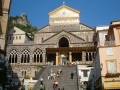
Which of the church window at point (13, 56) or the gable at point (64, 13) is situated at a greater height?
the gable at point (64, 13)

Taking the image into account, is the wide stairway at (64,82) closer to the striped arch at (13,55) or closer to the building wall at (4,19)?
the striped arch at (13,55)

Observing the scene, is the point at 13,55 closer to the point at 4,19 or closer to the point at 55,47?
the point at 4,19

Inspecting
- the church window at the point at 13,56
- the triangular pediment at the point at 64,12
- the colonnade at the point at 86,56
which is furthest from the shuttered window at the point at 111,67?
the triangular pediment at the point at 64,12

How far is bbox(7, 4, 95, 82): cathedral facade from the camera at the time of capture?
41.0 m

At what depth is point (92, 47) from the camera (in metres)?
40.7

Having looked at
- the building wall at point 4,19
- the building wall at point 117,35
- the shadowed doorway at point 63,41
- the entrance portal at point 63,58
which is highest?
the building wall at point 4,19

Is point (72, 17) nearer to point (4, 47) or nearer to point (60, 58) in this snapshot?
point (60, 58)

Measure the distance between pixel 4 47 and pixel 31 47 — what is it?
5.85 metres

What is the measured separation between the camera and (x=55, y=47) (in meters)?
42.7

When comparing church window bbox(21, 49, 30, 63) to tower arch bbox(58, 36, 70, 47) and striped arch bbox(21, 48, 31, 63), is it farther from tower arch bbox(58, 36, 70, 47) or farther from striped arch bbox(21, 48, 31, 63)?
tower arch bbox(58, 36, 70, 47)

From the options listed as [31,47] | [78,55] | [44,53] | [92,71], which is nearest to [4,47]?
[31,47]

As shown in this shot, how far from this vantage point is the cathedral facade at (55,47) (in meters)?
41.0

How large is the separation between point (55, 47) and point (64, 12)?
11897mm

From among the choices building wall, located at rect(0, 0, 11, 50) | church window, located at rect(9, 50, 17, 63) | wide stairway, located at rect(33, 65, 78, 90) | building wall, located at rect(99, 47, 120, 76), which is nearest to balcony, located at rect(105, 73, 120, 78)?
building wall, located at rect(99, 47, 120, 76)
